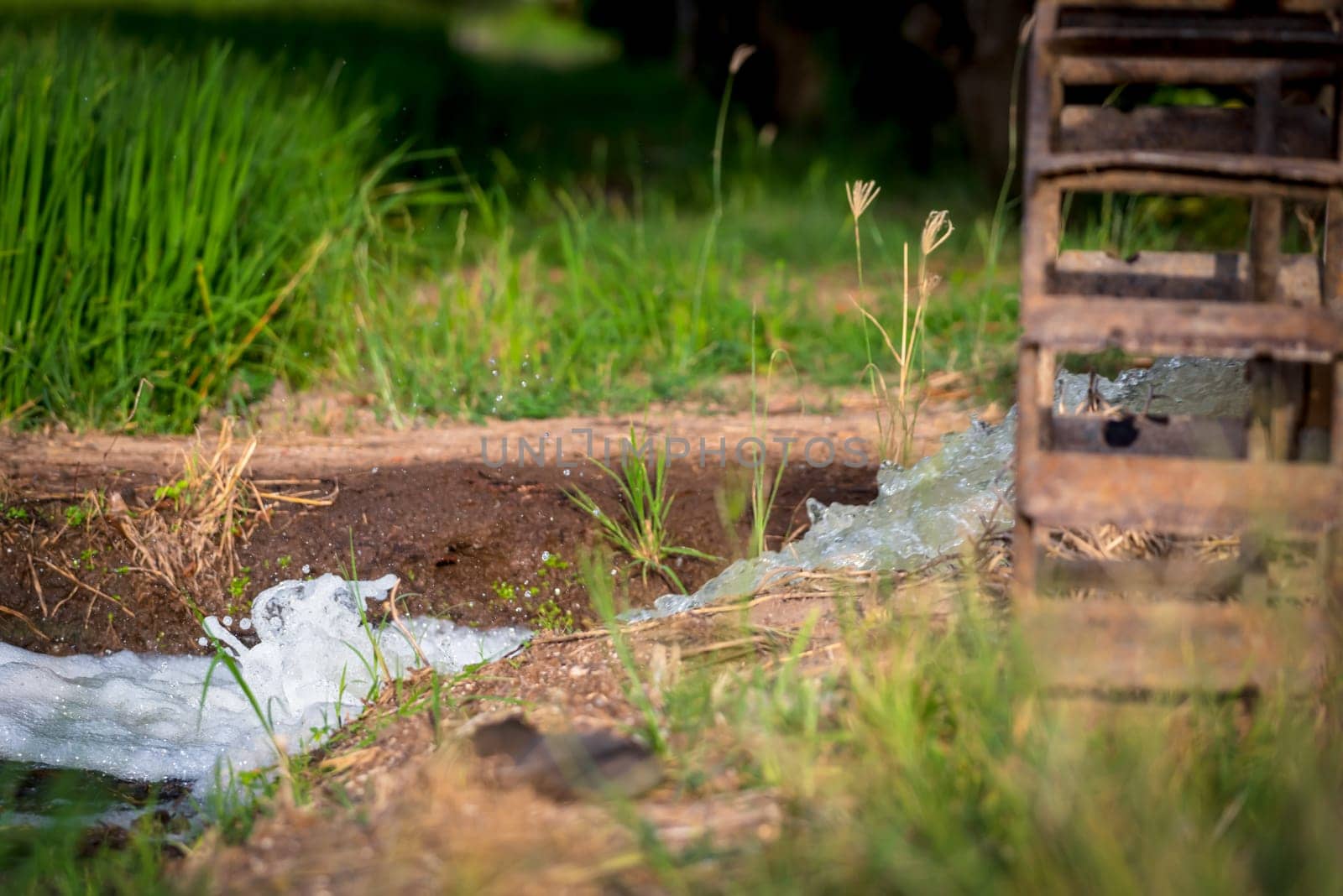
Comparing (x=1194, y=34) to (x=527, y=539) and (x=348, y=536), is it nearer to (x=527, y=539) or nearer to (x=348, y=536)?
(x=527, y=539)

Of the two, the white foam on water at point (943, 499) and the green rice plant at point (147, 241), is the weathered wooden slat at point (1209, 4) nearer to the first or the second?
the white foam on water at point (943, 499)

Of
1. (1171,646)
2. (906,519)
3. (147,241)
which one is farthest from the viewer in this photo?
(147,241)

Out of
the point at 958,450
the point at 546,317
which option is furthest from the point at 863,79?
the point at 958,450

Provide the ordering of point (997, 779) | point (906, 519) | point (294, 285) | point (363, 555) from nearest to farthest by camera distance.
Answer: point (997, 779) → point (906, 519) → point (363, 555) → point (294, 285)

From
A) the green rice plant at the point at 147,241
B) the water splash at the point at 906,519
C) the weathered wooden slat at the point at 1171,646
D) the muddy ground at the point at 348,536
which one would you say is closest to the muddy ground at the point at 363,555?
the muddy ground at the point at 348,536

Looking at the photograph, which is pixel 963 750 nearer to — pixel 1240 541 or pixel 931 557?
pixel 1240 541

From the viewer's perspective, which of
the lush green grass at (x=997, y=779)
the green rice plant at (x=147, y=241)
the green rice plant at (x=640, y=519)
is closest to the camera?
the lush green grass at (x=997, y=779)

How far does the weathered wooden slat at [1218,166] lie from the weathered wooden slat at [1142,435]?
1.45 feet

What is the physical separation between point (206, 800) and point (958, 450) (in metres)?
2.00

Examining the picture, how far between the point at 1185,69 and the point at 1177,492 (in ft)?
2.57

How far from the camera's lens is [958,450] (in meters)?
3.39

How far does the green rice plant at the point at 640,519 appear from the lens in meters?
3.21

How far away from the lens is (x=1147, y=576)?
2207 mm

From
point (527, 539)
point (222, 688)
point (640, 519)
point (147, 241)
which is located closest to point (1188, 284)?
point (640, 519)
